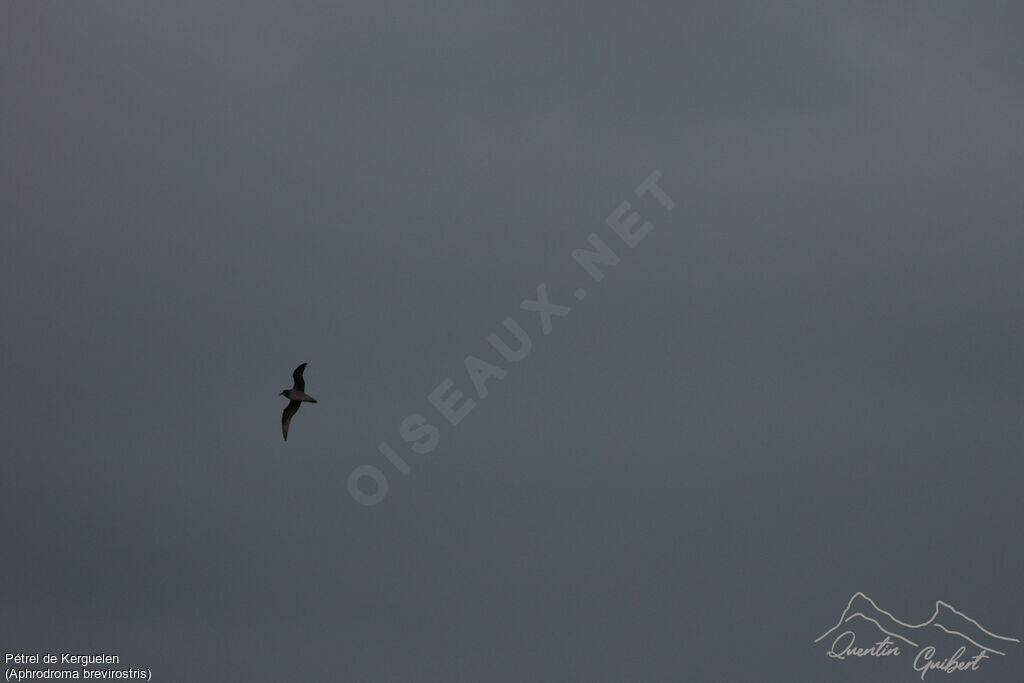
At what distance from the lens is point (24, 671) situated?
649ft

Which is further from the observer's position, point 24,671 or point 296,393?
point 24,671

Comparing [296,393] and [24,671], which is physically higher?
[24,671]

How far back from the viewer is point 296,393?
350 feet

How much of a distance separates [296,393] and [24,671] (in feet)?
355
